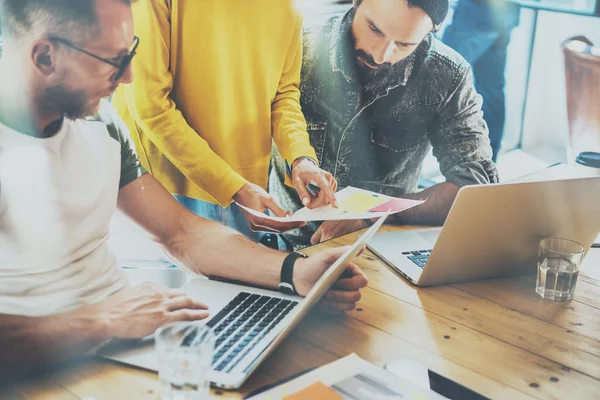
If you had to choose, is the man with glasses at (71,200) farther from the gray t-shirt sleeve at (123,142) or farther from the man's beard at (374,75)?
the man's beard at (374,75)

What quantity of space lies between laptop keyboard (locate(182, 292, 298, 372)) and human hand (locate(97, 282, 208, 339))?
5cm

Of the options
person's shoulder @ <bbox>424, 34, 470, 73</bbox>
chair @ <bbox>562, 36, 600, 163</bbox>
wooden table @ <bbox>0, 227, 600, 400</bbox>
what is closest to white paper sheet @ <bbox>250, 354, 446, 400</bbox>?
wooden table @ <bbox>0, 227, 600, 400</bbox>

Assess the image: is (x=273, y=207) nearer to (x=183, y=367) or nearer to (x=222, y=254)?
(x=222, y=254)

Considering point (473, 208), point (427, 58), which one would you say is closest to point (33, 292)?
point (473, 208)

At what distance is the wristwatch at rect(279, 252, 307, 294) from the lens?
1.38 meters

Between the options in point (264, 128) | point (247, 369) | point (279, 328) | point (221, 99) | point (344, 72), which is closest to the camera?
point (247, 369)

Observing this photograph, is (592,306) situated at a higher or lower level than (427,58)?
lower

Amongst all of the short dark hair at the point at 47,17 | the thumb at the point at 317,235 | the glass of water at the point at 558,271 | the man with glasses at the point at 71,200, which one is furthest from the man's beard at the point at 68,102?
the glass of water at the point at 558,271

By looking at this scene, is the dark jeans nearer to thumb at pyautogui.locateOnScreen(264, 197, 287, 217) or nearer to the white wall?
the white wall

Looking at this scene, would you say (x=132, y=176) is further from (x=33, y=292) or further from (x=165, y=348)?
(x=165, y=348)

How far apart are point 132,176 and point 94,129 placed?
0.15 meters

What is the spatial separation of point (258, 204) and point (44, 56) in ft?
2.29

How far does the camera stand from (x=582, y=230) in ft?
4.87

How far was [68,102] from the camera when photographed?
123cm
